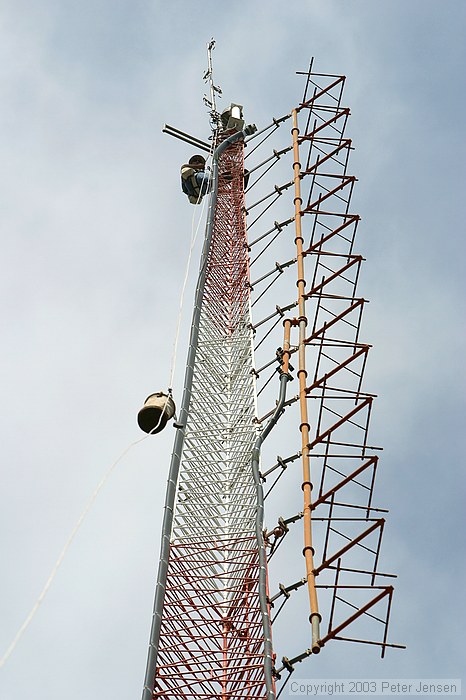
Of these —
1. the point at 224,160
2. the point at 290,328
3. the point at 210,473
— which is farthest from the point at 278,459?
the point at 224,160

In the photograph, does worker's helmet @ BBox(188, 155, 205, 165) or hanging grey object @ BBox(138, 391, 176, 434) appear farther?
worker's helmet @ BBox(188, 155, 205, 165)

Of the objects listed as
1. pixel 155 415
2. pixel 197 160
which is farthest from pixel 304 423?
pixel 197 160

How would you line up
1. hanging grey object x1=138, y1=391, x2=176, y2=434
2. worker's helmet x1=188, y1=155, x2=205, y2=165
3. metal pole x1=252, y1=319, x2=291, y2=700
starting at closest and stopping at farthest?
metal pole x1=252, y1=319, x2=291, y2=700 < hanging grey object x1=138, y1=391, x2=176, y2=434 < worker's helmet x1=188, y1=155, x2=205, y2=165

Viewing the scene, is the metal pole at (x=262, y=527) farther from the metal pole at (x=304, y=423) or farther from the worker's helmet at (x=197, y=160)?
the worker's helmet at (x=197, y=160)

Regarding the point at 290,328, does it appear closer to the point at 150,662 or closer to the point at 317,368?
the point at 317,368

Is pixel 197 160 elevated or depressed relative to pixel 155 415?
elevated

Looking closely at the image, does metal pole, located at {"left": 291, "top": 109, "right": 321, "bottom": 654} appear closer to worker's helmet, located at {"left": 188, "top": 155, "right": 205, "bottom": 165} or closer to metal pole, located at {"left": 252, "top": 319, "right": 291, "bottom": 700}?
metal pole, located at {"left": 252, "top": 319, "right": 291, "bottom": 700}

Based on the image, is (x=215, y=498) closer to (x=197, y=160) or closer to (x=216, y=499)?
(x=216, y=499)

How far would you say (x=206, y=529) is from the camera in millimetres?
32031

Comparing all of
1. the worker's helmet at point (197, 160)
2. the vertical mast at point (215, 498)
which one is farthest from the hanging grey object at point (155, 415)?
the worker's helmet at point (197, 160)

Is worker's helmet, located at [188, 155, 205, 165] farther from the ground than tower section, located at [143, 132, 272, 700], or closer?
farther from the ground

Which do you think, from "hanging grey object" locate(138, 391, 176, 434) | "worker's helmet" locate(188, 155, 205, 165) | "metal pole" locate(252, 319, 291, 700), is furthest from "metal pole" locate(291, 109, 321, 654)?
"worker's helmet" locate(188, 155, 205, 165)

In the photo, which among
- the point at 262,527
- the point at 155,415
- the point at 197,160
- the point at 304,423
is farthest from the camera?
the point at 197,160

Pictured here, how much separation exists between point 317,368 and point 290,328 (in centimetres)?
335
